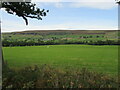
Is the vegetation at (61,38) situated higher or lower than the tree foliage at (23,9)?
lower

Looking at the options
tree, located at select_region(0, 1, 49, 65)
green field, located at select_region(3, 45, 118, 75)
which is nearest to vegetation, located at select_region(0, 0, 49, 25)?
tree, located at select_region(0, 1, 49, 65)

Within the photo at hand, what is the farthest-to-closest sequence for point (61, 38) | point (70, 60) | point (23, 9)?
1. point (61, 38)
2. point (70, 60)
3. point (23, 9)

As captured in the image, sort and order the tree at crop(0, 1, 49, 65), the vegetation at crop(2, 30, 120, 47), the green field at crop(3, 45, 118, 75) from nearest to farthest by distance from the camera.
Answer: the tree at crop(0, 1, 49, 65), the green field at crop(3, 45, 118, 75), the vegetation at crop(2, 30, 120, 47)

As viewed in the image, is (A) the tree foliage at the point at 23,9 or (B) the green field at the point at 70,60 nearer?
(A) the tree foliage at the point at 23,9

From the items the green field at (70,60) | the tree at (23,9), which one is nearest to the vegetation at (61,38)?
the green field at (70,60)

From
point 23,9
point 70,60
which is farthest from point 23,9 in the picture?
point 70,60

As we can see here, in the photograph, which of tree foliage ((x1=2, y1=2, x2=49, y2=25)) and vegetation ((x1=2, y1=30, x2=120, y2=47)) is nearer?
tree foliage ((x1=2, y1=2, x2=49, y2=25))

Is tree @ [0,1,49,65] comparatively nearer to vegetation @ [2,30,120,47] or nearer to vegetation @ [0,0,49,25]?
vegetation @ [0,0,49,25]

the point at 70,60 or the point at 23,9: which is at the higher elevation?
the point at 23,9

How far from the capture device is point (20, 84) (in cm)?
659

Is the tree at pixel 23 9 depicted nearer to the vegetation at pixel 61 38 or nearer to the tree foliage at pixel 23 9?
the tree foliage at pixel 23 9

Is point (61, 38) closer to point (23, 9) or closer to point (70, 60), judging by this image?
point (70, 60)

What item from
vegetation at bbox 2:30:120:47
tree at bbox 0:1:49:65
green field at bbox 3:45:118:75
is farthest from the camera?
vegetation at bbox 2:30:120:47

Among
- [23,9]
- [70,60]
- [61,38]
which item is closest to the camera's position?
[23,9]
